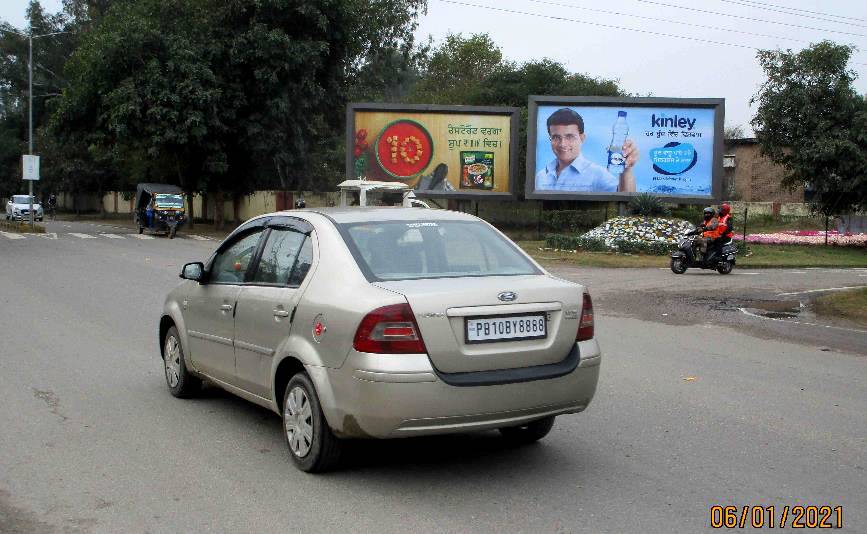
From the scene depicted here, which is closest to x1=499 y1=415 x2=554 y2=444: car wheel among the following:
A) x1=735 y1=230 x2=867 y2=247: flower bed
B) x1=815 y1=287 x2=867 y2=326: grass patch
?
x1=815 y1=287 x2=867 y2=326: grass patch

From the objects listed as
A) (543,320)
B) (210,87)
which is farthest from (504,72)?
(543,320)

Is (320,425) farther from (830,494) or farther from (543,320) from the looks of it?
(830,494)

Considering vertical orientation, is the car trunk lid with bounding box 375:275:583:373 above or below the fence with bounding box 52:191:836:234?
below

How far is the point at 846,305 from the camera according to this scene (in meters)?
14.3

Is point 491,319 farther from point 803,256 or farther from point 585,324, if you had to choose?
point 803,256

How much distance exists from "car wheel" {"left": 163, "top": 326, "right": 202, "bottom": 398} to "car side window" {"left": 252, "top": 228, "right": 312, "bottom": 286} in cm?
156

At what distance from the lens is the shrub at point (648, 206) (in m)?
31.3

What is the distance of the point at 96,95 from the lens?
132ft

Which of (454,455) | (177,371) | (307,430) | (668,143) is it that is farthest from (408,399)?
(668,143)

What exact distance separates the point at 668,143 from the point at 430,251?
96.9 ft

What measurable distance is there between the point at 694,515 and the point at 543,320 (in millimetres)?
1366

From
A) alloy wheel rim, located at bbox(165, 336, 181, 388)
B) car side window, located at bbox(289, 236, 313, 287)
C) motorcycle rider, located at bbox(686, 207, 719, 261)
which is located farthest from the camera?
motorcycle rider, located at bbox(686, 207, 719, 261)

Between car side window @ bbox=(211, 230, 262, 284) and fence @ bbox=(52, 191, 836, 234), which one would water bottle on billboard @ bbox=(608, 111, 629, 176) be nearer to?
fence @ bbox=(52, 191, 836, 234)

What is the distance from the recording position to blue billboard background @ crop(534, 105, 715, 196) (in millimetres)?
33781
